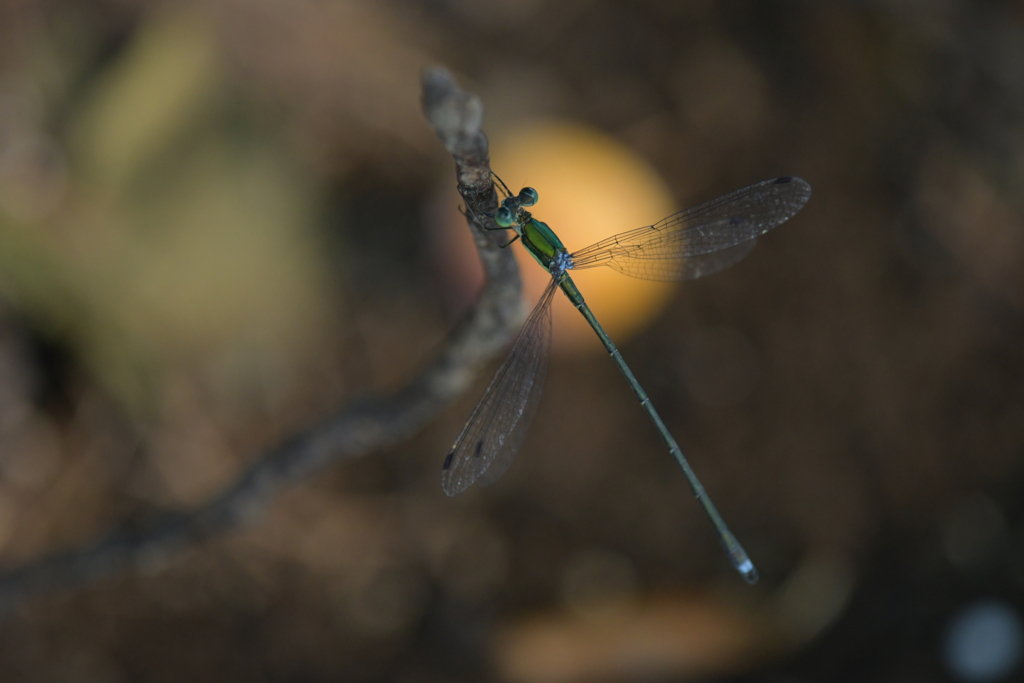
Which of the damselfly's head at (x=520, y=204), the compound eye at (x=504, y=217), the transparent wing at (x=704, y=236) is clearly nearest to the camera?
the compound eye at (x=504, y=217)

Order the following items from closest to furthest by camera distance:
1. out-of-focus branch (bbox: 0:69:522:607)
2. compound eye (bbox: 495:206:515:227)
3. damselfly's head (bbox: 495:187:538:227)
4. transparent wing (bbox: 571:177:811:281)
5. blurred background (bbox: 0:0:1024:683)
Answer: out-of-focus branch (bbox: 0:69:522:607) < compound eye (bbox: 495:206:515:227) < damselfly's head (bbox: 495:187:538:227) < transparent wing (bbox: 571:177:811:281) < blurred background (bbox: 0:0:1024:683)

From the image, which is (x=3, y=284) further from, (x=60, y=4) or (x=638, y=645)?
(x=638, y=645)

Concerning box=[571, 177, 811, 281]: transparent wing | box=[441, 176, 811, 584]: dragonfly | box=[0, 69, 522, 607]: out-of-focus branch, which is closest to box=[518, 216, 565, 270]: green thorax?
box=[441, 176, 811, 584]: dragonfly

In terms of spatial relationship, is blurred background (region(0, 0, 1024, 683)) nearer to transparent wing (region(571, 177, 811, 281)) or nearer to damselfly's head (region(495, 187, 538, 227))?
transparent wing (region(571, 177, 811, 281))

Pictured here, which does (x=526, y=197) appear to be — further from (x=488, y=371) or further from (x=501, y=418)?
(x=488, y=371)

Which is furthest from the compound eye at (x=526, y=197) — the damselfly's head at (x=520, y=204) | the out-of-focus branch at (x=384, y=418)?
the out-of-focus branch at (x=384, y=418)

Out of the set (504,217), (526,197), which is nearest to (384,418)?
(504,217)

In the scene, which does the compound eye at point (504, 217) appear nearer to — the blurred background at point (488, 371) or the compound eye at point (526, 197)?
the compound eye at point (526, 197)

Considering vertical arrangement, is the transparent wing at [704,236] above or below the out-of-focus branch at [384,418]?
above
